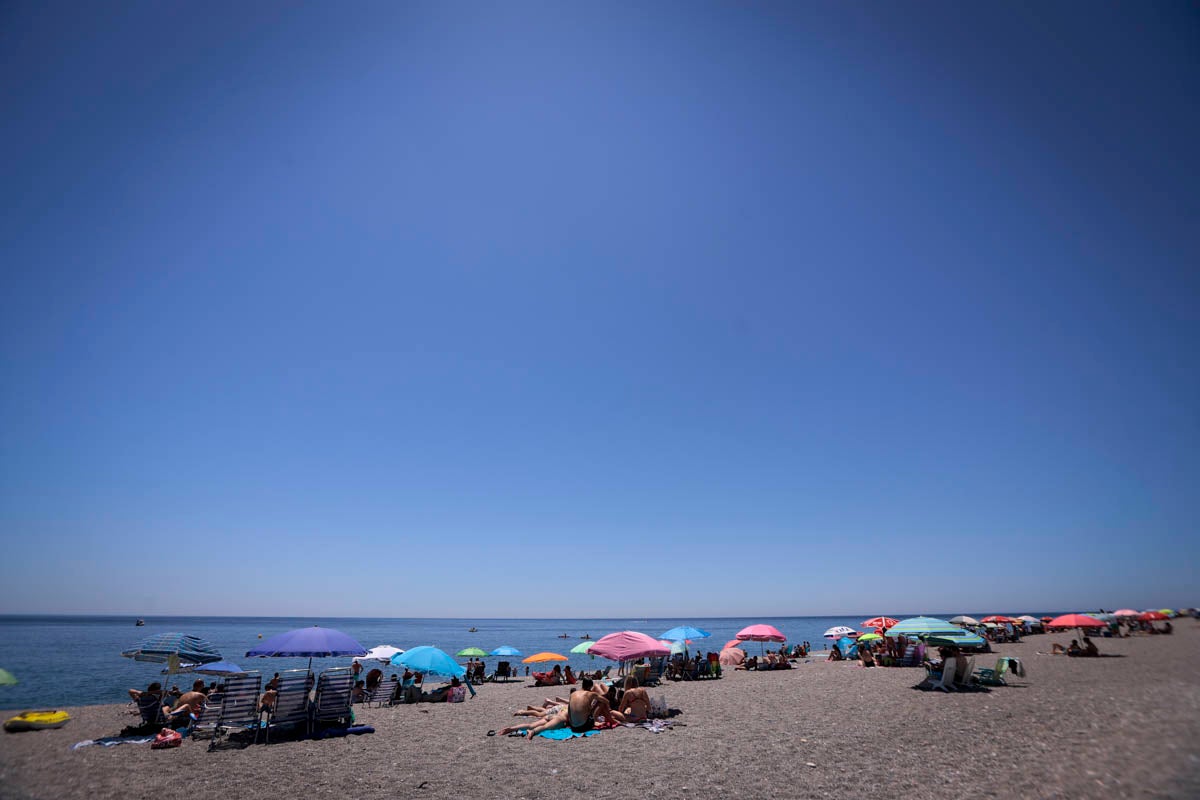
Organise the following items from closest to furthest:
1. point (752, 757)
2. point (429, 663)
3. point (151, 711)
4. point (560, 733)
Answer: point (752, 757) → point (560, 733) → point (151, 711) → point (429, 663)

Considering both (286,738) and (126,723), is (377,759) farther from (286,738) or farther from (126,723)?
(126,723)

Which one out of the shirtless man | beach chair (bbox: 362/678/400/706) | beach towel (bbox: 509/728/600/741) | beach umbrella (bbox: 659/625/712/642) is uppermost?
the shirtless man

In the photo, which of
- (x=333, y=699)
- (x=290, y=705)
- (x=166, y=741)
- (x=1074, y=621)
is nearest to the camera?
A: (x=166, y=741)

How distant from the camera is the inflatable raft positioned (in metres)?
12.7

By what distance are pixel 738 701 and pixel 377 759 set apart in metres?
10.7

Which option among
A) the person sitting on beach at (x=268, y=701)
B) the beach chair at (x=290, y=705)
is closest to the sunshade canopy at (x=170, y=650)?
the person sitting on beach at (x=268, y=701)

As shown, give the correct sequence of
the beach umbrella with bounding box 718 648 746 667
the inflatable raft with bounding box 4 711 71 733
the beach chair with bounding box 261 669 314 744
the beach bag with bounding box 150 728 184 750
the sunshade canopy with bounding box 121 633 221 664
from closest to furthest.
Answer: the beach bag with bounding box 150 728 184 750 → the beach chair with bounding box 261 669 314 744 → the inflatable raft with bounding box 4 711 71 733 → the sunshade canopy with bounding box 121 633 221 664 → the beach umbrella with bounding box 718 648 746 667

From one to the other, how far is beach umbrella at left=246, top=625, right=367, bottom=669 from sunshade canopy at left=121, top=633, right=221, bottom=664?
6.50ft

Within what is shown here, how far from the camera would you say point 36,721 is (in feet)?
43.0

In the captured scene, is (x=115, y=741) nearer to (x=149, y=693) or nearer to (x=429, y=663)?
(x=149, y=693)

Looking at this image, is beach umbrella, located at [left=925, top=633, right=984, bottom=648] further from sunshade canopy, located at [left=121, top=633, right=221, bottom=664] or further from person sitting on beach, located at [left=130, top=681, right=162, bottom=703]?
person sitting on beach, located at [left=130, top=681, right=162, bottom=703]

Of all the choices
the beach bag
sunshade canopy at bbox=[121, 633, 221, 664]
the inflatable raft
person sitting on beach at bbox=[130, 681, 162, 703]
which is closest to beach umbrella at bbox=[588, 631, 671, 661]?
the beach bag

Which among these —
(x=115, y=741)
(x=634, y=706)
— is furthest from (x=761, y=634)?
(x=115, y=741)

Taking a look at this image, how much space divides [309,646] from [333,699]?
1.69m
